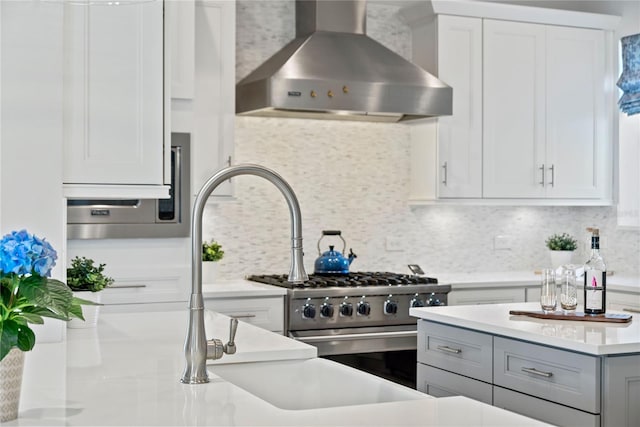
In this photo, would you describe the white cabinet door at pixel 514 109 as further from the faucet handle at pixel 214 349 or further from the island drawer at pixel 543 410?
the faucet handle at pixel 214 349

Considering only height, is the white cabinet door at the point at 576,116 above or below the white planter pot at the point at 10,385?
above

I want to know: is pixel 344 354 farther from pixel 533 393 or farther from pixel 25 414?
pixel 25 414

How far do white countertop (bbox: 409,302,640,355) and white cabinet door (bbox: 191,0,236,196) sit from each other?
5.20ft

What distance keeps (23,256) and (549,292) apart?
7.65ft

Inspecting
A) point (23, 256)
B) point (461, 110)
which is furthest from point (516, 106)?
point (23, 256)

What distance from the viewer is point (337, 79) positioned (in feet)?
16.3

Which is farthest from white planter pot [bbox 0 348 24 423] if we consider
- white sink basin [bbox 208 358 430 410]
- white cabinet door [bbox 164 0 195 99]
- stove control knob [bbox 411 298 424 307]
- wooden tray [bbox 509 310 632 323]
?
stove control knob [bbox 411 298 424 307]

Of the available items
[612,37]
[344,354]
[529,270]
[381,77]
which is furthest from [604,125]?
[344,354]

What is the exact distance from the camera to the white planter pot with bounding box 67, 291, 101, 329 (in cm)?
316

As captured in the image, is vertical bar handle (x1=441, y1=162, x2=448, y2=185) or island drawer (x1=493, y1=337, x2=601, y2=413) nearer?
island drawer (x1=493, y1=337, x2=601, y2=413)

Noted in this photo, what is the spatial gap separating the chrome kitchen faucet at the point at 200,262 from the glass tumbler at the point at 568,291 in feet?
5.75

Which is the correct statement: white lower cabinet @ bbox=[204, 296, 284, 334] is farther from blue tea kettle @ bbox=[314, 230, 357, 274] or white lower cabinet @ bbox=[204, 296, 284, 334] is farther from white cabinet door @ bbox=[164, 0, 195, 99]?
white cabinet door @ bbox=[164, 0, 195, 99]

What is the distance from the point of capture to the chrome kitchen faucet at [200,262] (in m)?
2.05

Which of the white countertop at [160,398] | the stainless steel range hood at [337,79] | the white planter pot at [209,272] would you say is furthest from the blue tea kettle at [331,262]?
the white countertop at [160,398]
